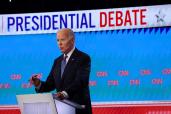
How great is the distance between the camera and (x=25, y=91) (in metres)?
3.84

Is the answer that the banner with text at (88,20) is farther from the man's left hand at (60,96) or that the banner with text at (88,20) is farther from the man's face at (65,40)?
the man's left hand at (60,96)

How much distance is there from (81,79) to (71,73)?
0.10m

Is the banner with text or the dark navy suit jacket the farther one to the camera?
the banner with text

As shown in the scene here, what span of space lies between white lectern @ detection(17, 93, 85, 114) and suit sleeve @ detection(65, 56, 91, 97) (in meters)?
0.28

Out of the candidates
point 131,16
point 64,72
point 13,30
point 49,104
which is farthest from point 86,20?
point 49,104

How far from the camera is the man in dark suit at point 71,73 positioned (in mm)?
2688

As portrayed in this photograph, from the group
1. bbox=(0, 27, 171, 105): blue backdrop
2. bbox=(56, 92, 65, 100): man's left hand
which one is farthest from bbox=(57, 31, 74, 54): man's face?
bbox=(0, 27, 171, 105): blue backdrop

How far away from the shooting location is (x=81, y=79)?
8.79 feet

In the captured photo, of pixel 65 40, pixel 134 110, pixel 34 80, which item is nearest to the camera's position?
pixel 34 80

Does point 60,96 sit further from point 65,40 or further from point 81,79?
point 65,40

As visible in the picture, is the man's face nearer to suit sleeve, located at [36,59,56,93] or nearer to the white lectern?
suit sleeve, located at [36,59,56,93]

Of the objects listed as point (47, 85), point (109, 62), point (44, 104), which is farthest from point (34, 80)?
point (109, 62)

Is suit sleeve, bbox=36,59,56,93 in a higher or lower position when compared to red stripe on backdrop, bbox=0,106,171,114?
higher

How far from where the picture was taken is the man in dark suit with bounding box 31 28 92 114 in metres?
2.69
